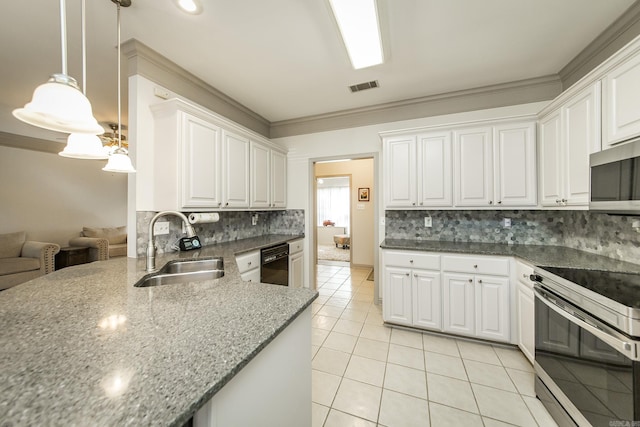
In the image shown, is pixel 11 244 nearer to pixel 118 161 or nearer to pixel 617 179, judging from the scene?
pixel 118 161

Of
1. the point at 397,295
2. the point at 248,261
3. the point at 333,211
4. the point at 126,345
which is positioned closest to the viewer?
the point at 126,345

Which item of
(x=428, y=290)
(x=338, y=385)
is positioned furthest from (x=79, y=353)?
(x=428, y=290)

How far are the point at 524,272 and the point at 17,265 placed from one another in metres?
6.49

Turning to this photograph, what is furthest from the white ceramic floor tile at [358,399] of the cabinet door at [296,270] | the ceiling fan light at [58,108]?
the ceiling fan light at [58,108]

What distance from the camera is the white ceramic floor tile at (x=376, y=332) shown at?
251 cm

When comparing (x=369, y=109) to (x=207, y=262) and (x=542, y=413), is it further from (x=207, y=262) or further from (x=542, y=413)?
(x=542, y=413)

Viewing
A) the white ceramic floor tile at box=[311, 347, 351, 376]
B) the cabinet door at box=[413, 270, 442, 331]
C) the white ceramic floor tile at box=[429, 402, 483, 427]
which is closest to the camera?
the white ceramic floor tile at box=[429, 402, 483, 427]

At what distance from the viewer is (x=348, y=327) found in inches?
107

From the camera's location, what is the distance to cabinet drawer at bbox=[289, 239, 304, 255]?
3.36m

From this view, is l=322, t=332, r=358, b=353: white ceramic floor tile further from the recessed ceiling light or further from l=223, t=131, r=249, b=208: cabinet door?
the recessed ceiling light

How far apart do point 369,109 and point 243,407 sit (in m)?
3.44

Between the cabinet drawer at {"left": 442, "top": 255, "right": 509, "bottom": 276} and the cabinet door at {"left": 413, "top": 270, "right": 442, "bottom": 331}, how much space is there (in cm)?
17

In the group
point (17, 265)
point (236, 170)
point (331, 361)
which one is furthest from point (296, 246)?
point (17, 265)

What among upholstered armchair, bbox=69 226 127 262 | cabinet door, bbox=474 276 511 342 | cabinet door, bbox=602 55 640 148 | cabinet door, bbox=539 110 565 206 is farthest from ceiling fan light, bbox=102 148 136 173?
upholstered armchair, bbox=69 226 127 262
